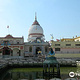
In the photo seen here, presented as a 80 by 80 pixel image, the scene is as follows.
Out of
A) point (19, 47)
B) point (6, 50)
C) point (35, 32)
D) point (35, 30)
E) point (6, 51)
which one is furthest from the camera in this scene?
point (35, 30)

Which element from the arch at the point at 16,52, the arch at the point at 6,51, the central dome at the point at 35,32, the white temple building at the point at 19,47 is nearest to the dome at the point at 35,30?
the central dome at the point at 35,32

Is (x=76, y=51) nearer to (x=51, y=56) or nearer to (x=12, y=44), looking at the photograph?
(x=12, y=44)

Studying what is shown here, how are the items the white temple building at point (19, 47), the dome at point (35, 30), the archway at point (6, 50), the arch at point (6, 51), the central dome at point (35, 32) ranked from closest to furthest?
the white temple building at point (19, 47)
the arch at point (6, 51)
the archway at point (6, 50)
the central dome at point (35, 32)
the dome at point (35, 30)

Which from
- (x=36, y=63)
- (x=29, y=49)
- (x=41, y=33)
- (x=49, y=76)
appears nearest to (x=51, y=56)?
(x=49, y=76)

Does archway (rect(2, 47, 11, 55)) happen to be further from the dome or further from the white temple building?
the dome

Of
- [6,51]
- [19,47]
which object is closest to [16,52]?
[19,47]

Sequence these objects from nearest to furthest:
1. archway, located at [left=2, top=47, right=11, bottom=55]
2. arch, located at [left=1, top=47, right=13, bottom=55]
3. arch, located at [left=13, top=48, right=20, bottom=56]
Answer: arch, located at [left=1, top=47, right=13, bottom=55], archway, located at [left=2, top=47, right=11, bottom=55], arch, located at [left=13, top=48, right=20, bottom=56]

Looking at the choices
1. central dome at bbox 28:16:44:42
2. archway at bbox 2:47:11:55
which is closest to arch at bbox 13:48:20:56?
archway at bbox 2:47:11:55

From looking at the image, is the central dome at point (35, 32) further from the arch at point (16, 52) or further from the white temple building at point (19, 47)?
the arch at point (16, 52)

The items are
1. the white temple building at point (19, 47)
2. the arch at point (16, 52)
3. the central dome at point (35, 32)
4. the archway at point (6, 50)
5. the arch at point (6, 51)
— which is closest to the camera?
the white temple building at point (19, 47)

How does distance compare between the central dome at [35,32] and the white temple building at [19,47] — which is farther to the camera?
the central dome at [35,32]

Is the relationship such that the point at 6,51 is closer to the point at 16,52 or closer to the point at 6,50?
the point at 6,50

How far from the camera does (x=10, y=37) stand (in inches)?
2213

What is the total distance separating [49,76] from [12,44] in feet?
114
